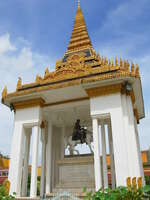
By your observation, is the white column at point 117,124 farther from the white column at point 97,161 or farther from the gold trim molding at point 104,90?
the white column at point 97,161

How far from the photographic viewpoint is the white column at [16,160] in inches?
415

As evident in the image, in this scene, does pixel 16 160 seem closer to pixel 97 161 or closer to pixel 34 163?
pixel 34 163

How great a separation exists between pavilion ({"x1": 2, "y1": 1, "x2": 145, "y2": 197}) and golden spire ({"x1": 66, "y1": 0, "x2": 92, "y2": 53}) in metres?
1.13

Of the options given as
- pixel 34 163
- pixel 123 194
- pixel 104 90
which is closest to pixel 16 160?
pixel 34 163

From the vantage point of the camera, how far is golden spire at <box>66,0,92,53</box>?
1676cm

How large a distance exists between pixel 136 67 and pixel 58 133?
8166mm

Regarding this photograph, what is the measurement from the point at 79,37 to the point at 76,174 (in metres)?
11.1

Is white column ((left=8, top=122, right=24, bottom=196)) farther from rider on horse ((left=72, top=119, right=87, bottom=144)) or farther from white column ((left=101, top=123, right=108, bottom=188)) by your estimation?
white column ((left=101, top=123, right=108, bottom=188))

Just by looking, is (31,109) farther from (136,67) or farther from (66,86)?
(136,67)

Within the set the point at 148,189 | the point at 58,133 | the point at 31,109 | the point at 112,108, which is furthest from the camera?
the point at 58,133

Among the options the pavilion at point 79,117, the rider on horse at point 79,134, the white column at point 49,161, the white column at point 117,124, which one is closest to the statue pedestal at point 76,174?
the pavilion at point 79,117

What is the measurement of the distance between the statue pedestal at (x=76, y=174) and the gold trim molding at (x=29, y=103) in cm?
396

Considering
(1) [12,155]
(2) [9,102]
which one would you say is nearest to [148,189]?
(1) [12,155]

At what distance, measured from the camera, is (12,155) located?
11.2 m
